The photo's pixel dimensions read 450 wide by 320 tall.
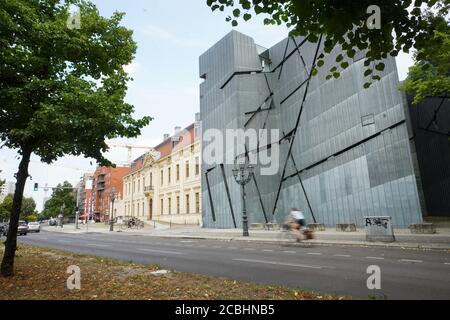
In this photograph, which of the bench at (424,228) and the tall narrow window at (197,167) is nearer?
the bench at (424,228)

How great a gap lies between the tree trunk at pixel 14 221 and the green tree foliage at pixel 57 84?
0.07 feet

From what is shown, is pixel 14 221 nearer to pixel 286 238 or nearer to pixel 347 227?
pixel 286 238

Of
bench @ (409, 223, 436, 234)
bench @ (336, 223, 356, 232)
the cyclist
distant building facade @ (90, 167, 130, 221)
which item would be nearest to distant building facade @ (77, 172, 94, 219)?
distant building facade @ (90, 167, 130, 221)

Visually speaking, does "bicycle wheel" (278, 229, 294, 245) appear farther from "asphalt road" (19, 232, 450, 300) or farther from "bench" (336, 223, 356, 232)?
"asphalt road" (19, 232, 450, 300)

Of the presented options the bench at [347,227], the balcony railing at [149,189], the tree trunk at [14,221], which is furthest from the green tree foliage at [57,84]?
the balcony railing at [149,189]

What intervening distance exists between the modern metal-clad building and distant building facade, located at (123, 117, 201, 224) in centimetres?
550

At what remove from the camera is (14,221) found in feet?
28.7

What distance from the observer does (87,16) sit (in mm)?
9117

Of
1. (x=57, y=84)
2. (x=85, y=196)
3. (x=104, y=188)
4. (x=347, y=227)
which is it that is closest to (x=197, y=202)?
(x=347, y=227)

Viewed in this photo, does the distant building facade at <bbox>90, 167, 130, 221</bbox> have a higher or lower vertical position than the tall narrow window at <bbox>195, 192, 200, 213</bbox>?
higher

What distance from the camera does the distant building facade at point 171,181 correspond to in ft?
152

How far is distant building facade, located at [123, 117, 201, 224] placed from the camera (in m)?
46.5

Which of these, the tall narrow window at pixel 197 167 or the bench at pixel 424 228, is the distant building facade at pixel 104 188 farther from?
the bench at pixel 424 228
